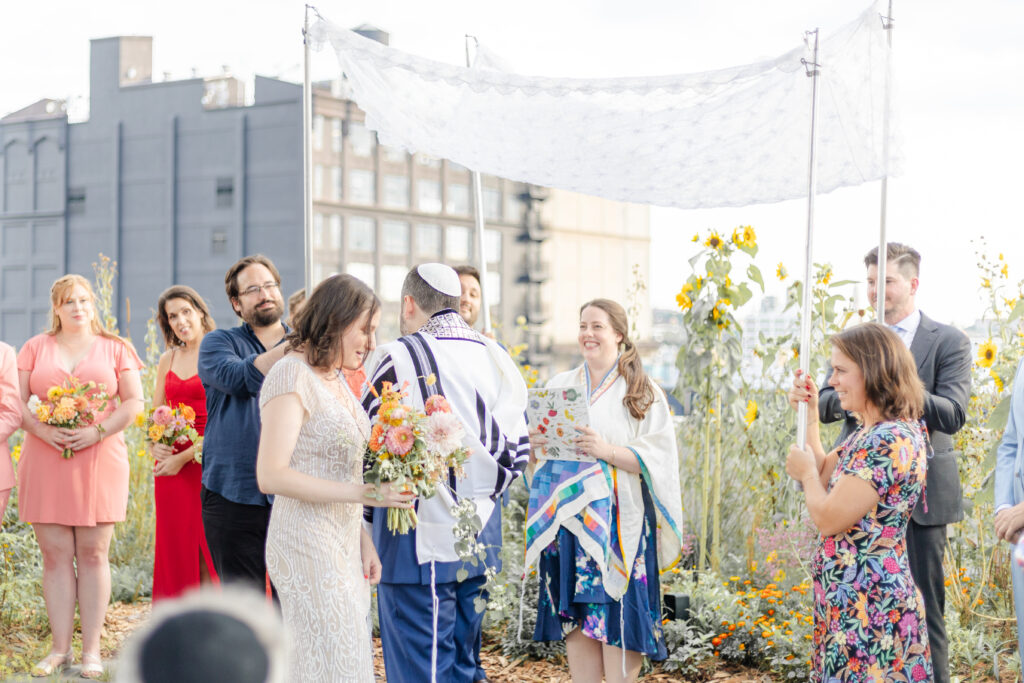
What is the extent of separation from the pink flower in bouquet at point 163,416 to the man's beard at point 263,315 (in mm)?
662

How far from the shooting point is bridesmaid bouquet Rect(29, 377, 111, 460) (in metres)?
4.49

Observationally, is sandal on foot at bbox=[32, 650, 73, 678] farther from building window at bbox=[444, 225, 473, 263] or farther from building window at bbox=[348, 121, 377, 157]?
building window at bbox=[444, 225, 473, 263]

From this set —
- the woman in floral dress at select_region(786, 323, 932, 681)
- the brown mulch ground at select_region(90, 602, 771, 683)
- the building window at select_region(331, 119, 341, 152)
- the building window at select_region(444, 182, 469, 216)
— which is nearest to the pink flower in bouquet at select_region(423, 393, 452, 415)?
the woman in floral dress at select_region(786, 323, 932, 681)

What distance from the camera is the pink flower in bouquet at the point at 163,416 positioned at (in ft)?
14.4

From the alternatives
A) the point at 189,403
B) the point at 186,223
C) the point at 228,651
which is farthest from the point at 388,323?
the point at 228,651

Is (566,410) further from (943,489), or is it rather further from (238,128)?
(238,128)

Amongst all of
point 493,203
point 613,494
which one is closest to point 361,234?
point 493,203

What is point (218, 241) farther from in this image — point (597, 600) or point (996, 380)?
point (597, 600)

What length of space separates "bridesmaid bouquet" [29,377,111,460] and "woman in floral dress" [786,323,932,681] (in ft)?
11.0

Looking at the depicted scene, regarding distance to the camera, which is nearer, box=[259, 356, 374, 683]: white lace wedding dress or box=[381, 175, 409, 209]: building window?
box=[259, 356, 374, 683]: white lace wedding dress

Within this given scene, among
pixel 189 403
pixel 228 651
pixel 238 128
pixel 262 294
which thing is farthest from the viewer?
pixel 238 128

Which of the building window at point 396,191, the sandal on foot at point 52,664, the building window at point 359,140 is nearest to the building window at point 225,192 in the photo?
the building window at point 359,140

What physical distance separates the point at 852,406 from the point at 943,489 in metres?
1.04

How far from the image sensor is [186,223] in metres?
35.6
